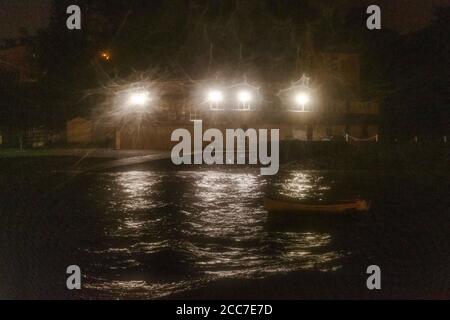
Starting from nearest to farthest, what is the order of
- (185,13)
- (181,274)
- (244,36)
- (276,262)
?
(181,274) < (276,262) < (244,36) < (185,13)

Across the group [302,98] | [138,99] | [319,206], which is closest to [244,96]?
[302,98]

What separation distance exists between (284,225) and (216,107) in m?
25.3

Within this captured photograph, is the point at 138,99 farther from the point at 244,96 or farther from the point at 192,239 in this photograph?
the point at 192,239

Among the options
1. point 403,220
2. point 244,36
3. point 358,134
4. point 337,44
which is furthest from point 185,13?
point 403,220

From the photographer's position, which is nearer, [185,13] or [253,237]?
[253,237]

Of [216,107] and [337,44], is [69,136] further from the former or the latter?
[337,44]

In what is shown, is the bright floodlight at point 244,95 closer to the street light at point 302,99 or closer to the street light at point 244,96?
the street light at point 244,96

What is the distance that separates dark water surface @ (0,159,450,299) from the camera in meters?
12.0

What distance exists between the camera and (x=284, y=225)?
18.6m

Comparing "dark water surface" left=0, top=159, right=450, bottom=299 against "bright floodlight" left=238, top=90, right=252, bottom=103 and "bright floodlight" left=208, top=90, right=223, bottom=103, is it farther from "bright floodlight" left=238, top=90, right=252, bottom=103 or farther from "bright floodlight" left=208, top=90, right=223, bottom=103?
"bright floodlight" left=238, top=90, right=252, bottom=103

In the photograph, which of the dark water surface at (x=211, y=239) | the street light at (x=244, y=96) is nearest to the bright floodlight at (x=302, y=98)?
the street light at (x=244, y=96)

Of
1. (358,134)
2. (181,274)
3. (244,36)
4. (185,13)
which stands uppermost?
(185,13)

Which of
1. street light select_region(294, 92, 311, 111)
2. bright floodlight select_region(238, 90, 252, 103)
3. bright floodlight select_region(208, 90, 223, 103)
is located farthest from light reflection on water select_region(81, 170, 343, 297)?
street light select_region(294, 92, 311, 111)

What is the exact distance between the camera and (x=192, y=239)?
16859 mm
